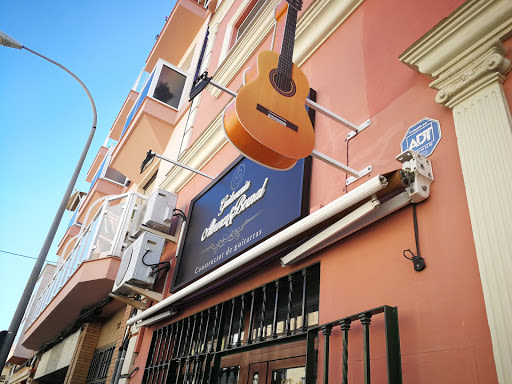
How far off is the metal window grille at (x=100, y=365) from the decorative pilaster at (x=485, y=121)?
308 inches

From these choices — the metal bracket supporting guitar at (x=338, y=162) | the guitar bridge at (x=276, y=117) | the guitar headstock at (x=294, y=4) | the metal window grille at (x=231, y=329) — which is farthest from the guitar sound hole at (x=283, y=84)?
the metal window grille at (x=231, y=329)

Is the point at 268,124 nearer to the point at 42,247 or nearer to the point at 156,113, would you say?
the point at 42,247

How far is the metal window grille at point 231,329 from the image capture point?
316 centimetres

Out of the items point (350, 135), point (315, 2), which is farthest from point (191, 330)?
point (315, 2)

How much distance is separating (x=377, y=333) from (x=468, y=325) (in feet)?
1.75

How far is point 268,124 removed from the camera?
8.31 feet

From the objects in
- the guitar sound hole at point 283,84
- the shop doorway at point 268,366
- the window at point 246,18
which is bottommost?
the shop doorway at point 268,366

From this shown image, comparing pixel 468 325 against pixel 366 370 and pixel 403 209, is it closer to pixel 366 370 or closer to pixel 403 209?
pixel 366 370

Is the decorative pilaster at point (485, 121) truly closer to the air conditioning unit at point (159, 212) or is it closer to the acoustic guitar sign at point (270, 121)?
the acoustic guitar sign at point (270, 121)

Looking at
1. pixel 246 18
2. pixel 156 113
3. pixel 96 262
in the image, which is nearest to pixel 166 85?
pixel 156 113

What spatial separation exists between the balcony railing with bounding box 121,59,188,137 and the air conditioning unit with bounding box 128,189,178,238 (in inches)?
109

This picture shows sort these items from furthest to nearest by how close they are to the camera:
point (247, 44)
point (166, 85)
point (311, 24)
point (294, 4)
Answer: point (166, 85) < point (247, 44) < point (311, 24) < point (294, 4)

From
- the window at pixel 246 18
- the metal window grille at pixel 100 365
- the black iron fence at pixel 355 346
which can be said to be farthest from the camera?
the metal window grille at pixel 100 365

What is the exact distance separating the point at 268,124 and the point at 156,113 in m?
6.41
